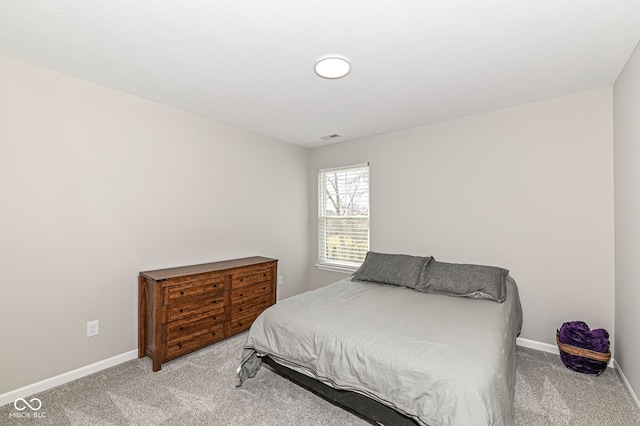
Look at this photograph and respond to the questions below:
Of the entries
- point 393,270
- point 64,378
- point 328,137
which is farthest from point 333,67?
point 64,378

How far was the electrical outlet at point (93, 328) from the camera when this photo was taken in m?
2.48

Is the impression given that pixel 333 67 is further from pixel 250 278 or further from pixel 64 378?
pixel 64 378

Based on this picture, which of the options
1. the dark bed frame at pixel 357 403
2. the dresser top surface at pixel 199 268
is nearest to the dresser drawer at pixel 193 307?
the dresser top surface at pixel 199 268

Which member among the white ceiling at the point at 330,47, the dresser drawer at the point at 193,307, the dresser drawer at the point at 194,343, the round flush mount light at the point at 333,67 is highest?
the white ceiling at the point at 330,47

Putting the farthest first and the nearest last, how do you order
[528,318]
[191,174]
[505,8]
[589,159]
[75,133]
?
1. [191,174]
2. [528,318]
3. [589,159]
4. [75,133]
5. [505,8]

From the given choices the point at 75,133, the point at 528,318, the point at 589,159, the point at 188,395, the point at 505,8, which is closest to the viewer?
the point at 505,8

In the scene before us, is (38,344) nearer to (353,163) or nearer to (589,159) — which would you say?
(353,163)

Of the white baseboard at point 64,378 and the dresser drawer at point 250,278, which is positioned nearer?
the white baseboard at point 64,378

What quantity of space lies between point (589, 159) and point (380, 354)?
8.75 ft

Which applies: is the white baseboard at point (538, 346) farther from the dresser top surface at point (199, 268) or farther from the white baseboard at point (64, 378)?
the white baseboard at point (64, 378)

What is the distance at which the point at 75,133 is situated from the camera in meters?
2.41

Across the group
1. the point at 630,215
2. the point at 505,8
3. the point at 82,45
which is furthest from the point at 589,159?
the point at 82,45

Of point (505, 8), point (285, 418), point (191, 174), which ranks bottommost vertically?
point (285, 418)

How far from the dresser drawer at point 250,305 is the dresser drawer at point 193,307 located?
194mm
